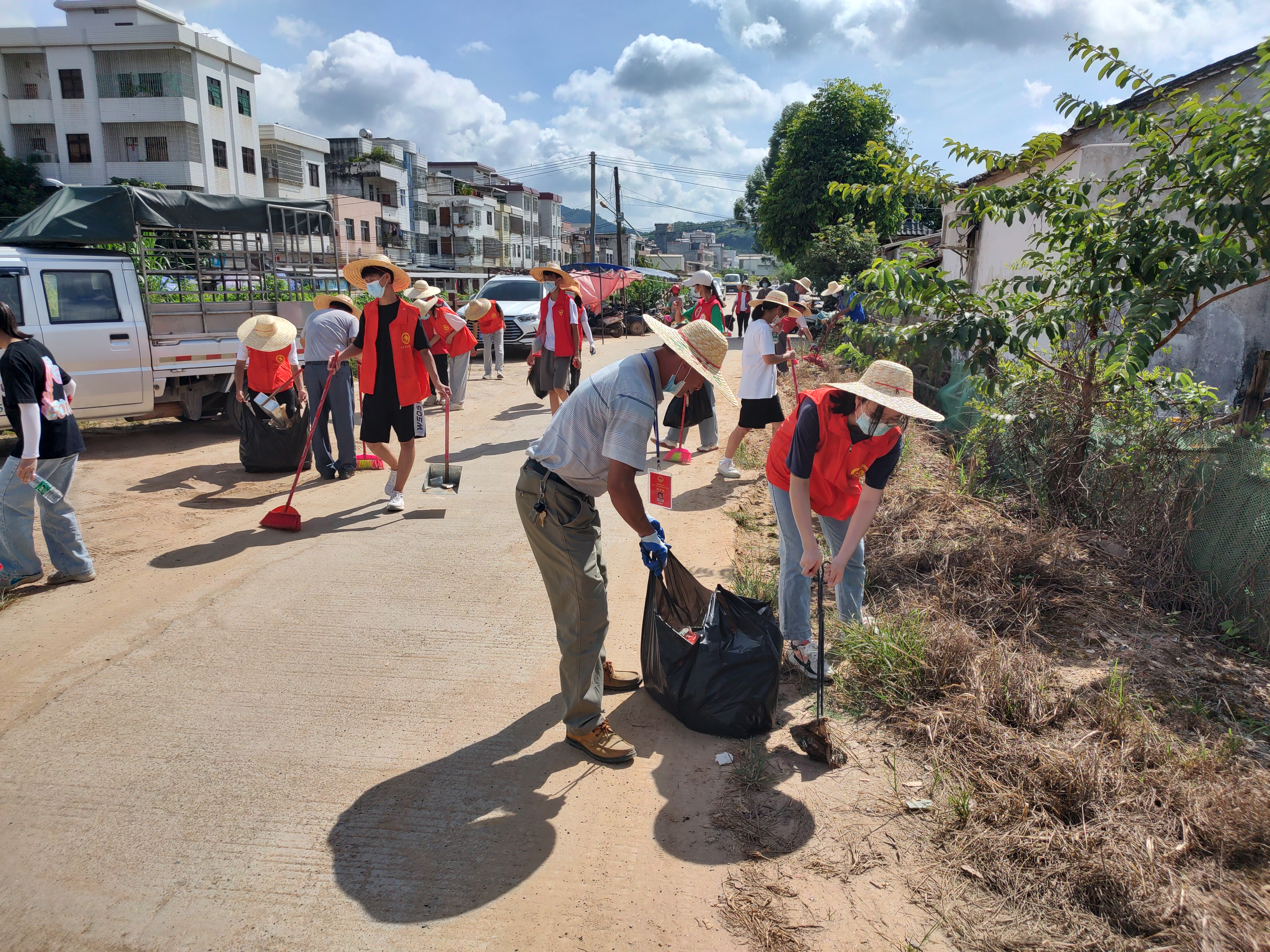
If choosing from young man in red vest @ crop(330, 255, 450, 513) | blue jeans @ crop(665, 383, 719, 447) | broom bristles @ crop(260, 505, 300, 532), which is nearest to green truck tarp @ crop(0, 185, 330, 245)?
young man in red vest @ crop(330, 255, 450, 513)

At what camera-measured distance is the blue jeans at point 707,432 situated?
871 cm

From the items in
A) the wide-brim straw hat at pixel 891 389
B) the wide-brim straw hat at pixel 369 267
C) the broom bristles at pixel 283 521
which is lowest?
the broom bristles at pixel 283 521

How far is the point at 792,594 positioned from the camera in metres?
3.84

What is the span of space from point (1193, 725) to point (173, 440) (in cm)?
983

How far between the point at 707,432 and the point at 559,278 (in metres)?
2.62

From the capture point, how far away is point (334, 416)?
7.39 meters

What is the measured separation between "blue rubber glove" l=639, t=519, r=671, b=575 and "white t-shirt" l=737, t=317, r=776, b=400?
3.88 metres

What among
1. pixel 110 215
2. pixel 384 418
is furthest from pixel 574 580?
pixel 110 215

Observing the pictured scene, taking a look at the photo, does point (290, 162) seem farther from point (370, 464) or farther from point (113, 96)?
point (370, 464)

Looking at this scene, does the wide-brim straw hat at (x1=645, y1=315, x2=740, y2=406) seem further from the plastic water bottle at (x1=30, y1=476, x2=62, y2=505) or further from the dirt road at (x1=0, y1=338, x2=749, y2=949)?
the plastic water bottle at (x1=30, y1=476, x2=62, y2=505)

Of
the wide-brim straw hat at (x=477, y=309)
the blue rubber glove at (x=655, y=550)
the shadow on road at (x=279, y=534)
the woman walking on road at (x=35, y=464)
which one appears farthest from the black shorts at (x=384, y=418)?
the wide-brim straw hat at (x=477, y=309)

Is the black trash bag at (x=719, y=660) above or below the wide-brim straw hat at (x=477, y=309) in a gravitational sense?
below

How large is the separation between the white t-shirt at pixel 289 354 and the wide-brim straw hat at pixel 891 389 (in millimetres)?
5544

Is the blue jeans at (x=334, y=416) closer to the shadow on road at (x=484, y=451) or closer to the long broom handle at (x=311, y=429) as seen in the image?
the long broom handle at (x=311, y=429)
